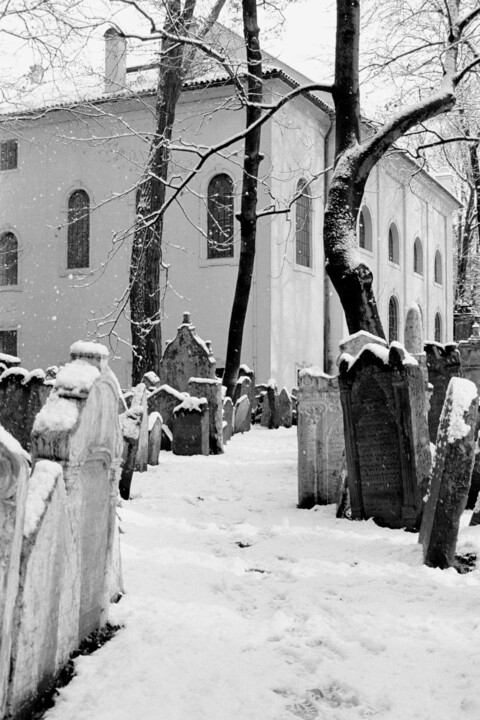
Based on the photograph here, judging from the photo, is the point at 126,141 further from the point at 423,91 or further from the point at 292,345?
the point at 423,91

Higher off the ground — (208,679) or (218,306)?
(218,306)

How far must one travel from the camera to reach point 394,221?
1284 inches

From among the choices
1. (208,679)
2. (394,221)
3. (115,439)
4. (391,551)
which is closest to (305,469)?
(391,551)

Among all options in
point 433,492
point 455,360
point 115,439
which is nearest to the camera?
point 115,439

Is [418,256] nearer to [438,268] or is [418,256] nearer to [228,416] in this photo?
[438,268]

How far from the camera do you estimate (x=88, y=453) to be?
3502 millimetres

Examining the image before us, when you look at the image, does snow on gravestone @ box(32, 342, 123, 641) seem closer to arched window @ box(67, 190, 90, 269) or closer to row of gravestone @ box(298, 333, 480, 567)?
row of gravestone @ box(298, 333, 480, 567)

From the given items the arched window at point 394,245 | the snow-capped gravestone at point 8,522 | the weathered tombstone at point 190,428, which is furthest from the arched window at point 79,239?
the snow-capped gravestone at point 8,522

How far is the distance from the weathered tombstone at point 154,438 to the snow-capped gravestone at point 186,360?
9.32 feet

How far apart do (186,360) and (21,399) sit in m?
5.29

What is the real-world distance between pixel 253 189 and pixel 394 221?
58.3ft

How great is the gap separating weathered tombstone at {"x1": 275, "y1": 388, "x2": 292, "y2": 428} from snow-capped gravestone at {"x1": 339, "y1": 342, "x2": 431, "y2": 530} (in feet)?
38.6

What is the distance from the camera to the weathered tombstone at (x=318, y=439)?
23.9ft

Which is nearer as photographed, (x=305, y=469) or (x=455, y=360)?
(x=305, y=469)
